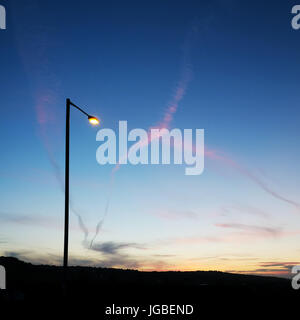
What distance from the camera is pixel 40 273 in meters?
56.2

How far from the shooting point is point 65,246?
44.5 ft

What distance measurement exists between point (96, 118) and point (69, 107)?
1.33 meters

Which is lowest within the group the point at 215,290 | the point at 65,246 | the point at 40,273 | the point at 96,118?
the point at 40,273

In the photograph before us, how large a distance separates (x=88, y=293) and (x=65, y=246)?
29.4ft

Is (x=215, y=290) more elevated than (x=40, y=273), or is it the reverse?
(x=215, y=290)
